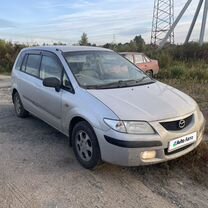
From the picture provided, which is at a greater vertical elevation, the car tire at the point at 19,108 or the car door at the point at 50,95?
the car door at the point at 50,95

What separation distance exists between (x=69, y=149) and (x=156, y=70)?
37.9 ft

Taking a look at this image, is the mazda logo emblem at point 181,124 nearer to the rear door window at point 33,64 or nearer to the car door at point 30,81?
the car door at point 30,81

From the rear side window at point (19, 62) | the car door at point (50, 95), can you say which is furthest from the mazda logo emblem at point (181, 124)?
the rear side window at point (19, 62)

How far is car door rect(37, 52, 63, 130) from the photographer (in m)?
4.59

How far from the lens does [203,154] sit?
4.19m

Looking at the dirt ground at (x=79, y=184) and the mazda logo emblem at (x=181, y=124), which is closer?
the dirt ground at (x=79, y=184)

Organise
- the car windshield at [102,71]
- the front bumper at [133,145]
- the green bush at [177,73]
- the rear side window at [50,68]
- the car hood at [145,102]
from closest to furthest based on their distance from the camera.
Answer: the front bumper at [133,145]
the car hood at [145,102]
the car windshield at [102,71]
the rear side window at [50,68]
the green bush at [177,73]

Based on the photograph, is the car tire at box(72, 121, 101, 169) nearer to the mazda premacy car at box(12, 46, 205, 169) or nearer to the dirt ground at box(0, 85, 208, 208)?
the mazda premacy car at box(12, 46, 205, 169)

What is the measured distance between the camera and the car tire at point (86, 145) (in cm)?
378

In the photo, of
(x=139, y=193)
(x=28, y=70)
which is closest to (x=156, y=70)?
(x=28, y=70)

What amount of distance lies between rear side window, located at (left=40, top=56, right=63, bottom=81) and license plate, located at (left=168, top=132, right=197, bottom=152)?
2047 millimetres

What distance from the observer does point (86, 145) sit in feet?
13.0

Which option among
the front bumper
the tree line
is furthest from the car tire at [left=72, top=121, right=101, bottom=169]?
the tree line

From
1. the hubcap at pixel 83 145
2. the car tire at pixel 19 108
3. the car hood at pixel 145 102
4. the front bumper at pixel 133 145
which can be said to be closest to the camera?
the front bumper at pixel 133 145
